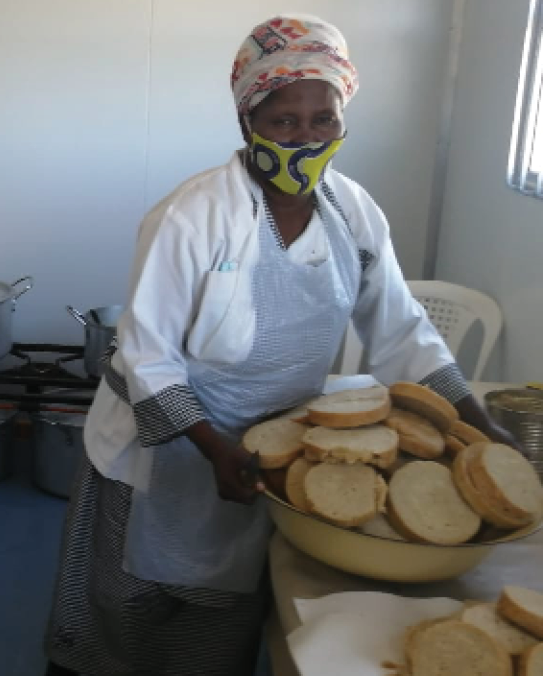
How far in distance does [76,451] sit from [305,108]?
1619mm

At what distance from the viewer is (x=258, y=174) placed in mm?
1178

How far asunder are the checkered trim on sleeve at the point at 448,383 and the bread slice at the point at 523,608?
1.26 feet

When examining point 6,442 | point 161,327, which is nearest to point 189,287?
point 161,327

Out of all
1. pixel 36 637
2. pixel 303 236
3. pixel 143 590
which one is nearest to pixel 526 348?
pixel 303 236

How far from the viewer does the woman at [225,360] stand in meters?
1.10

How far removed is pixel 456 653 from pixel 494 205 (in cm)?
163

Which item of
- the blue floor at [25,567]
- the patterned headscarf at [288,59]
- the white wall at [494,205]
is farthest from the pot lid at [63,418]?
the patterned headscarf at [288,59]

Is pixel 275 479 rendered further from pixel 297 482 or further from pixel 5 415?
pixel 5 415

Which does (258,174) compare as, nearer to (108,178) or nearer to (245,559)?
(245,559)

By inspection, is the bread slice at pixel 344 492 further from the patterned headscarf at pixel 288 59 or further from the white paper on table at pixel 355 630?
the patterned headscarf at pixel 288 59

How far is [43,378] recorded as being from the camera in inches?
100.0

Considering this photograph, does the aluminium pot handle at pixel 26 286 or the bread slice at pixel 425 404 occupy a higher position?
the bread slice at pixel 425 404

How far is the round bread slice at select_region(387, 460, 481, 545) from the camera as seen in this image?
2.95ft

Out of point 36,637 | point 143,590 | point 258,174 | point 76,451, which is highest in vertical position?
point 258,174
